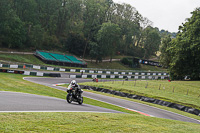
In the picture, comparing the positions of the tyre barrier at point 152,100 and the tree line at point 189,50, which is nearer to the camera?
the tyre barrier at point 152,100

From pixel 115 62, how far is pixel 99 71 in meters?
30.9

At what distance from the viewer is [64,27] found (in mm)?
89562

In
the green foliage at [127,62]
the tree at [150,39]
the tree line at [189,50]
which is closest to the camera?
the tree line at [189,50]

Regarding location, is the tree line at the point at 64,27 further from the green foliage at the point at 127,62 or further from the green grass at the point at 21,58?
the green foliage at the point at 127,62

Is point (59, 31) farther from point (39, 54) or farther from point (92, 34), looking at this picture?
point (39, 54)

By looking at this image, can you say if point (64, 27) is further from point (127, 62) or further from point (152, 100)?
point (152, 100)

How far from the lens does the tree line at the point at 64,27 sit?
211 feet

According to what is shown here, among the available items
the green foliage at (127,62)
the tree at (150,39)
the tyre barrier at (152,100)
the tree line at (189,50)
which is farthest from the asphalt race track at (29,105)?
the tree at (150,39)

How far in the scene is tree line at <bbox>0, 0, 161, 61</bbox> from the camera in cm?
6444

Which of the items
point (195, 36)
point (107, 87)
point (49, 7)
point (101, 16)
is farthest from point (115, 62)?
point (107, 87)

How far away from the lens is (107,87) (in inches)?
1305

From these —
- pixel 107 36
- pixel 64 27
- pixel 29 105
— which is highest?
pixel 64 27

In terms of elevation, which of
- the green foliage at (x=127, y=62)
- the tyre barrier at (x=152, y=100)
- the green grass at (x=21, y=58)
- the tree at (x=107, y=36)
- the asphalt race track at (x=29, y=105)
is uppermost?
the tree at (x=107, y=36)

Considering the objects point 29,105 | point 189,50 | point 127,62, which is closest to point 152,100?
point 29,105
